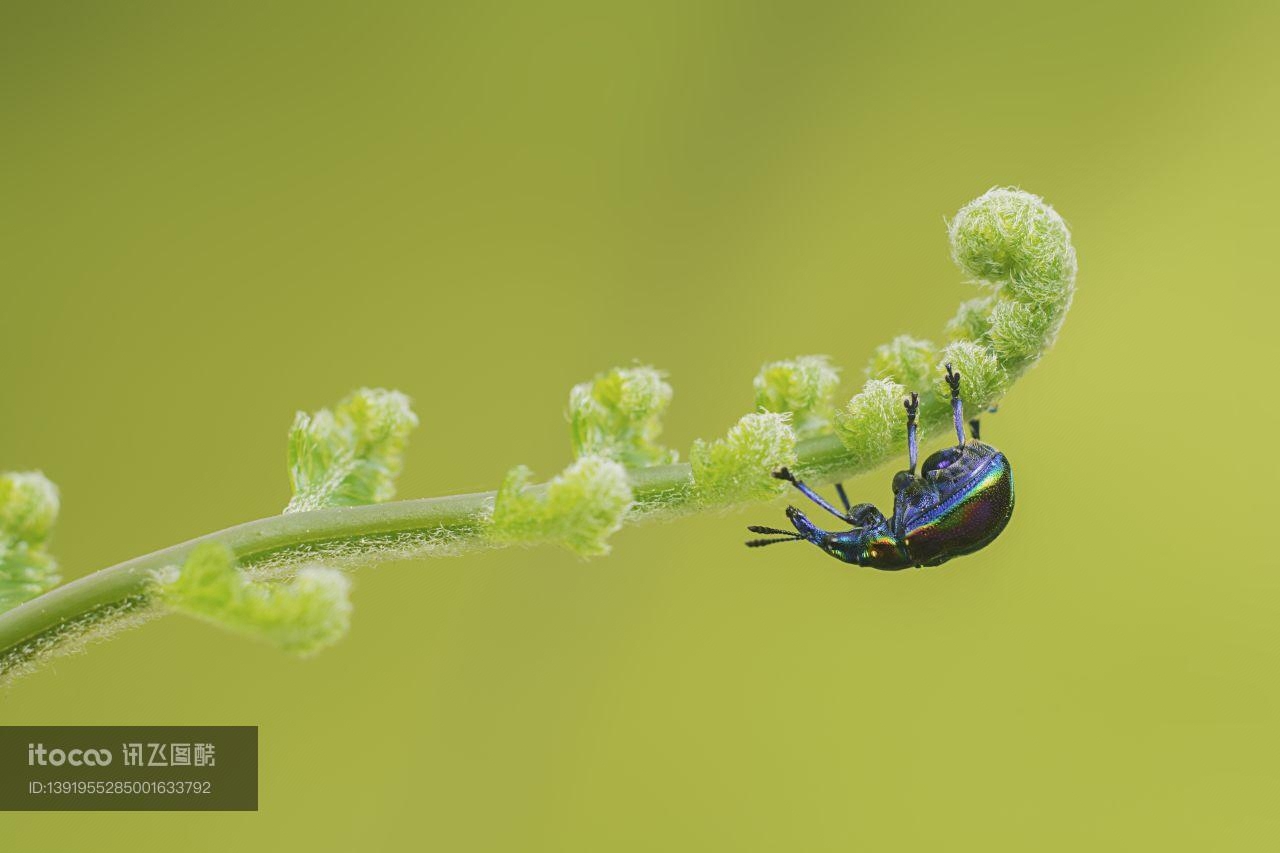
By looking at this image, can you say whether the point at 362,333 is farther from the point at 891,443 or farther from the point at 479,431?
the point at 891,443

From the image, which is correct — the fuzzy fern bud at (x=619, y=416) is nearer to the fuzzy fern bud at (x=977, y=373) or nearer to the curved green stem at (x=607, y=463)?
the curved green stem at (x=607, y=463)

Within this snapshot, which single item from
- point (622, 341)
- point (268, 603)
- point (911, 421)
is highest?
point (622, 341)

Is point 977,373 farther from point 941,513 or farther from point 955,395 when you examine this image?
point 941,513

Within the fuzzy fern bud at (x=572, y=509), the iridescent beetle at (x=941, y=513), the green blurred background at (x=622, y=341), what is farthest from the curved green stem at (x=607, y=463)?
the green blurred background at (x=622, y=341)

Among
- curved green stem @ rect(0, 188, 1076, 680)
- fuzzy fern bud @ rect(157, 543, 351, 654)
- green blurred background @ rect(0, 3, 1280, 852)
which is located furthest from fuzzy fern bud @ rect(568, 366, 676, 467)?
green blurred background @ rect(0, 3, 1280, 852)

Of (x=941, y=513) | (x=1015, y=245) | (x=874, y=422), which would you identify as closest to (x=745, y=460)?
(x=874, y=422)

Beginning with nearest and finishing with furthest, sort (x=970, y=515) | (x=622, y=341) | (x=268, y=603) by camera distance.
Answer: (x=268, y=603), (x=970, y=515), (x=622, y=341)
